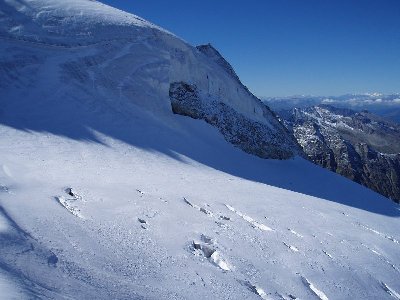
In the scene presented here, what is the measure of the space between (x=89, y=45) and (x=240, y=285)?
2271 cm

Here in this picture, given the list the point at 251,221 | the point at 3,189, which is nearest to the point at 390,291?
the point at 251,221

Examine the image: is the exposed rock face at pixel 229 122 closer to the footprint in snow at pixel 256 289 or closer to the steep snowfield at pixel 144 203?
the steep snowfield at pixel 144 203

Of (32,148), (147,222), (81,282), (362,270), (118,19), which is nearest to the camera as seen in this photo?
(81,282)

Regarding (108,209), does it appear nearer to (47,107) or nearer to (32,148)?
(32,148)

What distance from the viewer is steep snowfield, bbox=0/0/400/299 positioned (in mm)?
7477

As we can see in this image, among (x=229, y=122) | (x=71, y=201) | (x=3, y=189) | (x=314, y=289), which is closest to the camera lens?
(x=314, y=289)

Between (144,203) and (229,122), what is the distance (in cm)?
1835

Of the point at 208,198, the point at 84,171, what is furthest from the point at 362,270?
the point at 84,171

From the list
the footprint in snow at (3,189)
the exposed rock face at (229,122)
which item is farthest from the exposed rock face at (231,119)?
the footprint in snow at (3,189)

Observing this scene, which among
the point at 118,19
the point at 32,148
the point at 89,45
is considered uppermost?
the point at 118,19

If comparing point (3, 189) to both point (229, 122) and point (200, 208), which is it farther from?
point (229, 122)

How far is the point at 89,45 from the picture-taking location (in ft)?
87.5

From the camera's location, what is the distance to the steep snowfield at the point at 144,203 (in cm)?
748

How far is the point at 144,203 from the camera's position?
11.7 metres
